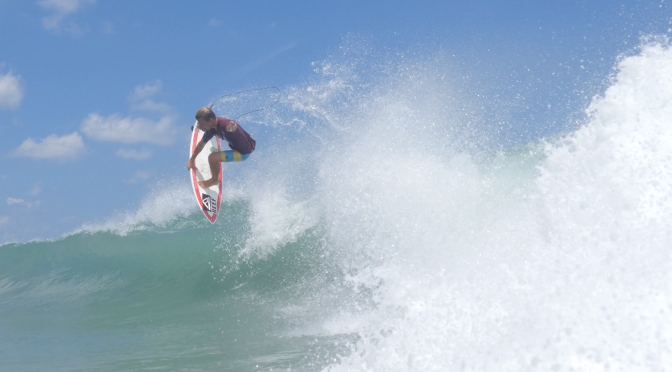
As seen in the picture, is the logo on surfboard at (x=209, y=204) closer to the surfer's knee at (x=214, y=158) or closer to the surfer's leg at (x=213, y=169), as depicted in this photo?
the surfer's leg at (x=213, y=169)

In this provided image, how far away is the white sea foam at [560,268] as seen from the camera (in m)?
2.96

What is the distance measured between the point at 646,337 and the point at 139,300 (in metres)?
7.82

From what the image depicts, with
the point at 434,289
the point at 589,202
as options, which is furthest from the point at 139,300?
the point at 589,202

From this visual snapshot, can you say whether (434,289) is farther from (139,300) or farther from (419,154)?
(139,300)

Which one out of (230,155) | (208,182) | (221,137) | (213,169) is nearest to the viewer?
(221,137)

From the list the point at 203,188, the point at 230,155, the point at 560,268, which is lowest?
the point at 560,268

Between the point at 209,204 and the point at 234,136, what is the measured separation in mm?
1421

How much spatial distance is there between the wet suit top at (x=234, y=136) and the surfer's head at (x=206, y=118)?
0.37 feet

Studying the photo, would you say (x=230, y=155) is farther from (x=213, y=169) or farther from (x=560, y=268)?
(x=560, y=268)

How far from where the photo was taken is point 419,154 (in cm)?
834

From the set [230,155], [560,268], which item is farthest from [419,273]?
[230,155]

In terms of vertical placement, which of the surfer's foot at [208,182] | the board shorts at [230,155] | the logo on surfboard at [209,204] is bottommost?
the logo on surfboard at [209,204]

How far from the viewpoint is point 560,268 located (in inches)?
139

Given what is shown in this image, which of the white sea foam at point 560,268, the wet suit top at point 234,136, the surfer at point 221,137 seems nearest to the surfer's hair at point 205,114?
the surfer at point 221,137
